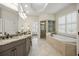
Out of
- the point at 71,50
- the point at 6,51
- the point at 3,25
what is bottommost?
the point at 71,50

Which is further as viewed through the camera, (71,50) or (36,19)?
(36,19)

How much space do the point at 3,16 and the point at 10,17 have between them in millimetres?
611

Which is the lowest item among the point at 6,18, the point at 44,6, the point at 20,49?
the point at 20,49

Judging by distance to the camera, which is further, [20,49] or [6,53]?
[20,49]

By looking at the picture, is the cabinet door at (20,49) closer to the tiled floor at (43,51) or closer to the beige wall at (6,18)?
the beige wall at (6,18)

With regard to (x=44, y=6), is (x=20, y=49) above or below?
below

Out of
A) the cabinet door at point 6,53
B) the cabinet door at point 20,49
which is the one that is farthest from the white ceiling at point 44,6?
the cabinet door at point 6,53

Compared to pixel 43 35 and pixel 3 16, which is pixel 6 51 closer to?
pixel 3 16

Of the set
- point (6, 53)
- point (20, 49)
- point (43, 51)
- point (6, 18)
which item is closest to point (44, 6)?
point (43, 51)

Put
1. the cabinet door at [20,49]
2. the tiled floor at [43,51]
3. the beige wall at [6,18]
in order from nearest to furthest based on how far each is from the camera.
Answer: the cabinet door at [20,49], the beige wall at [6,18], the tiled floor at [43,51]

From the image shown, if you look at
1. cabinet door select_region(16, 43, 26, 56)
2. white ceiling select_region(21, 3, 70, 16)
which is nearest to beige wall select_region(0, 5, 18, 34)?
cabinet door select_region(16, 43, 26, 56)

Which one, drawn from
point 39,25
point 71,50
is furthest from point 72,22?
point 39,25

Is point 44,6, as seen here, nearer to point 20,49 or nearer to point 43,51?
point 43,51

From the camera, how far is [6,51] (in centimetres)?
270
